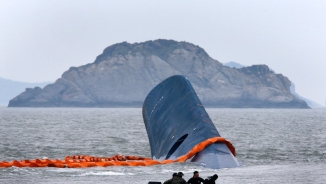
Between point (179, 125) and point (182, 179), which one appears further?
point (179, 125)

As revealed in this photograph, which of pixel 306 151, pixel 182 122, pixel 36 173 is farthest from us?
pixel 306 151

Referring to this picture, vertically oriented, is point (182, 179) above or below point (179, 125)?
below

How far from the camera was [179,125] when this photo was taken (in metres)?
41.1

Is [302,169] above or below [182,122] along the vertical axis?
below

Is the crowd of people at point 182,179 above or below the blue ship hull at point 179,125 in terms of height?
below

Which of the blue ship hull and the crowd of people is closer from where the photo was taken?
the crowd of people

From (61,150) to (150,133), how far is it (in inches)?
467

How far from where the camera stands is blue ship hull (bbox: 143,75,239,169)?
36469 millimetres

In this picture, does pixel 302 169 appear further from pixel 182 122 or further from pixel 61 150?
pixel 61 150

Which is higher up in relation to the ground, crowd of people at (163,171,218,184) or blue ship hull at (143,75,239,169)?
blue ship hull at (143,75,239,169)

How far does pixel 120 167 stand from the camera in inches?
1447

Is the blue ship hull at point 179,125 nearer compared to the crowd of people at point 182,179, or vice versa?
the crowd of people at point 182,179

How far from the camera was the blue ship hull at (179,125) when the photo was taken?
36469 millimetres

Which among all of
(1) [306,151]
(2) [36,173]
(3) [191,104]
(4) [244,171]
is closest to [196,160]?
(4) [244,171]
